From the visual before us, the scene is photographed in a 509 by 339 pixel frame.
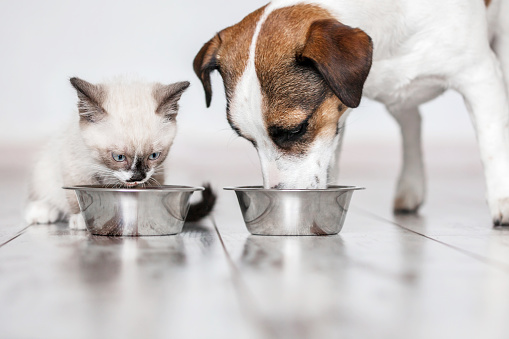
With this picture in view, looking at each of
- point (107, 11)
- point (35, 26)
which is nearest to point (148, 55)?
point (107, 11)

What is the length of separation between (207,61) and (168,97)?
0.19 metres

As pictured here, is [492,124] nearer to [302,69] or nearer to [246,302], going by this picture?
[302,69]

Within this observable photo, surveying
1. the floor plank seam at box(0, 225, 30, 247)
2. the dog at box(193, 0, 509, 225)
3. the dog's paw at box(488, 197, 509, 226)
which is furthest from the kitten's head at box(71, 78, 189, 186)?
the dog's paw at box(488, 197, 509, 226)

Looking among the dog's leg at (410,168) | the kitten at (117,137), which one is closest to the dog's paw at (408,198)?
the dog's leg at (410,168)

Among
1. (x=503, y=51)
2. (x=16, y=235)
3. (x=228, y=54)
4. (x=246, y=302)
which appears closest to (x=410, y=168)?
(x=503, y=51)

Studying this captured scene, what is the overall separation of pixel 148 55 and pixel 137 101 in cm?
262

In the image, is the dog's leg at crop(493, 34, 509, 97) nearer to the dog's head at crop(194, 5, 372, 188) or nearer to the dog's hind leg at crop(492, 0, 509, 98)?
the dog's hind leg at crop(492, 0, 509, 98)

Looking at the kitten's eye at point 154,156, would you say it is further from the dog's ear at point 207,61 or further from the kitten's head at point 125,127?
the dog's ear at point 207,61

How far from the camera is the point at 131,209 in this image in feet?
6.62

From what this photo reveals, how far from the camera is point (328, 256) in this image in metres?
1.66

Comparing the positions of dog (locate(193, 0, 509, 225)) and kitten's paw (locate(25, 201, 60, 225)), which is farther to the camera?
kitten's paw (locate(25, 201, 60, 225))

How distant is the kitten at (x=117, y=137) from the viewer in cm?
216

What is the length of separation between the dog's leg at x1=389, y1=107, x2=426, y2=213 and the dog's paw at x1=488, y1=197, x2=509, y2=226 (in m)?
0.67

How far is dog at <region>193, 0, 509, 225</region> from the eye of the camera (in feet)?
6.47
